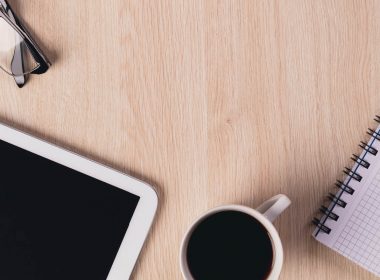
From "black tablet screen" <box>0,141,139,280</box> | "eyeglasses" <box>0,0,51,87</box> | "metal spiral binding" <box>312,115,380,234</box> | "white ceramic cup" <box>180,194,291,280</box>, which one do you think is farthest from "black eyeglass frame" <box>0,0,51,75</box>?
"metal spiral binding" <box>312,115,380,234</box>

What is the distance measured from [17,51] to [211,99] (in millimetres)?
278

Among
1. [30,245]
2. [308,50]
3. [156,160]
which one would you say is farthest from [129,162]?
[308,50]

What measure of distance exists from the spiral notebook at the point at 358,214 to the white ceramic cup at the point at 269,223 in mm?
97

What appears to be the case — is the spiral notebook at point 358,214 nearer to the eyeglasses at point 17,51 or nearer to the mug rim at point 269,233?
the mug rim at point 269,233

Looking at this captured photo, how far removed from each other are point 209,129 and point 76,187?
0.19 m

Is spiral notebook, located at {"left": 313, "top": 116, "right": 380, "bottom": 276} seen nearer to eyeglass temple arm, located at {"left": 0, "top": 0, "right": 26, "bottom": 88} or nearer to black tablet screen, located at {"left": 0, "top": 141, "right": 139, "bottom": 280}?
black tablet screen, located at {"left": 0, "top": 141, "right": 139, "bottom": 280}

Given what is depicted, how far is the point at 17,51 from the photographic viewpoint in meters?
0.69

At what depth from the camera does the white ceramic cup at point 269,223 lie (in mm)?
522

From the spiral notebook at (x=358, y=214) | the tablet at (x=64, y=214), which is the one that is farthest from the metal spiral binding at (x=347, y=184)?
the tablet at (x=64, y=214)

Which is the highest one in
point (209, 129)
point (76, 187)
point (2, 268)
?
point (209, 129)

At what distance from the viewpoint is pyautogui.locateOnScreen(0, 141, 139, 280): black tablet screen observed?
2.09 feet

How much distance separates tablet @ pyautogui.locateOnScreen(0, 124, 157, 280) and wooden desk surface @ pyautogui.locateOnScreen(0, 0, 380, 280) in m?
0.02

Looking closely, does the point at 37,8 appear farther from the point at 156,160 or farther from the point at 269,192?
the point at 269,192

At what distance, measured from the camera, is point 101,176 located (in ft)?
2.10
